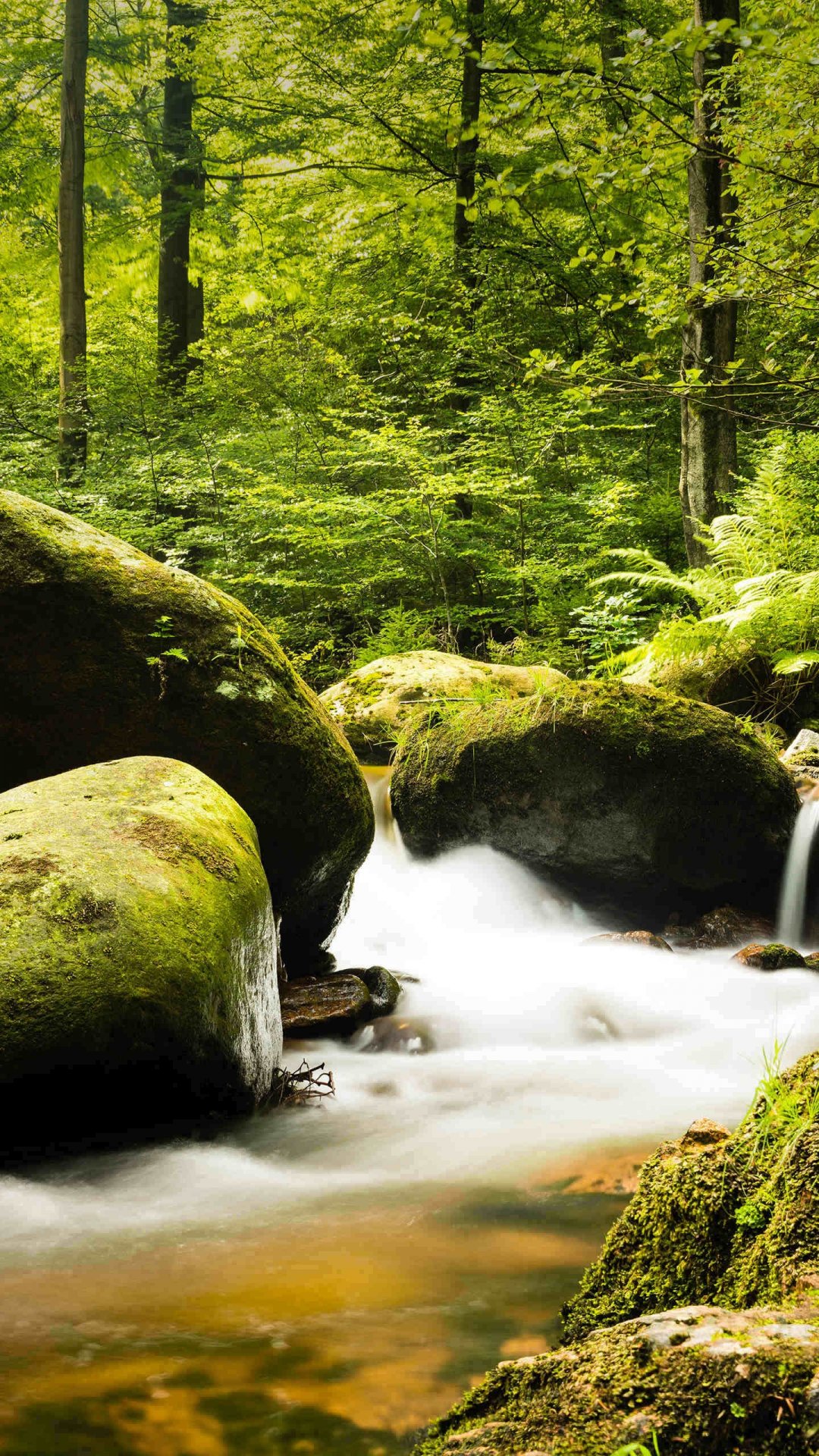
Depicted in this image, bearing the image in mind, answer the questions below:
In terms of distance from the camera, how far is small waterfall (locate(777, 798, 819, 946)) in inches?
255

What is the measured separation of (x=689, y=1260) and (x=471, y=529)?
397 inches

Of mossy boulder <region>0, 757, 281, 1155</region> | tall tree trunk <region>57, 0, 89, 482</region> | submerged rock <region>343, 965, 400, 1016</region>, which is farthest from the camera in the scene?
tall tree trunk <region>57, 0, 89, 482</region>

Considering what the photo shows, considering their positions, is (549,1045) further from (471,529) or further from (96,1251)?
(471,529)

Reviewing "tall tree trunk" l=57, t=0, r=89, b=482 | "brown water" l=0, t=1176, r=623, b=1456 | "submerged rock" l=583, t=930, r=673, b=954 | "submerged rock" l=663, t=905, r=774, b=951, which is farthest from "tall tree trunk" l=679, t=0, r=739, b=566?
"tall tree trunk" l=57, t=0, r=89, b=482

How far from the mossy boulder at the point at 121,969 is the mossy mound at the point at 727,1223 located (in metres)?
1.46

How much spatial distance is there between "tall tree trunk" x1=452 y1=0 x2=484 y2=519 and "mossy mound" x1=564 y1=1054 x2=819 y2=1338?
10457 millimetres

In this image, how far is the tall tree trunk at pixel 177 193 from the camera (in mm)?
13805

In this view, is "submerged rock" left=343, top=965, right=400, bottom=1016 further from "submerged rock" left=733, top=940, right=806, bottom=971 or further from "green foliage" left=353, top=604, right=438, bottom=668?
"green foliage" left=353, top=604, right=438, bottom=668

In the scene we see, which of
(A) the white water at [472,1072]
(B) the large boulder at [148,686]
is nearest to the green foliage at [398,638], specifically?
(A) the white water at [472,1072]

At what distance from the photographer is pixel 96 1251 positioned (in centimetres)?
242

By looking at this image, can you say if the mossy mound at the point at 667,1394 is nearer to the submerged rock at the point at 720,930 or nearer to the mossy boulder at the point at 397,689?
the submerged rock at the point at 720,930

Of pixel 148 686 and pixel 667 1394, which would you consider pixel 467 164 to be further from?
pixel 667 1394

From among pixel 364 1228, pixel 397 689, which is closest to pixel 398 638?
pixel 397 689

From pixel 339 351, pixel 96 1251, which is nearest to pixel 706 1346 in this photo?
pixel 96 1251
